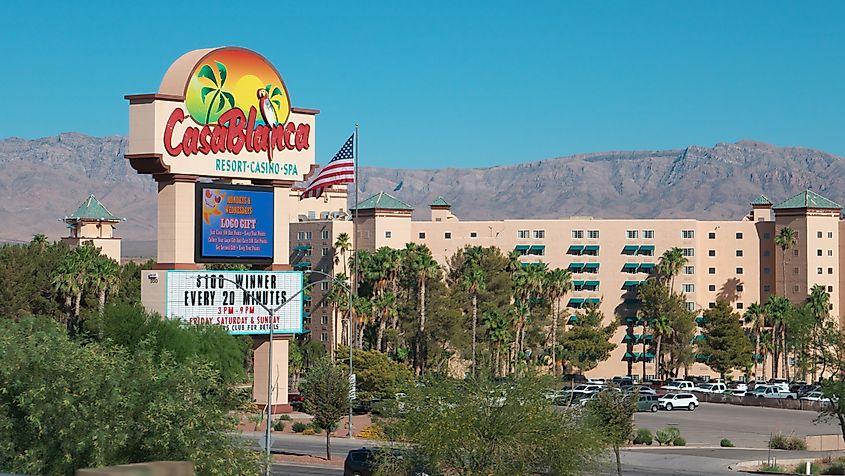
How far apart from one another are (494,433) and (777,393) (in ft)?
251

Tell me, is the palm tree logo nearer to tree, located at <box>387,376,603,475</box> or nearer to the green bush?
the green bush

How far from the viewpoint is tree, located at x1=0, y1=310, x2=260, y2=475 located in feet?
100

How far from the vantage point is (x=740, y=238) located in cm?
14775

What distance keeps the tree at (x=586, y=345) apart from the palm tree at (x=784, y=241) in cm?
2009

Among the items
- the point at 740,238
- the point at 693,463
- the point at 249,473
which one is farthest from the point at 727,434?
the point at 740,238

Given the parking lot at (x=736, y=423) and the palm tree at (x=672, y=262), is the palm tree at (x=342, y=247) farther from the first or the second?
the parking lot at (x=736, y=423)

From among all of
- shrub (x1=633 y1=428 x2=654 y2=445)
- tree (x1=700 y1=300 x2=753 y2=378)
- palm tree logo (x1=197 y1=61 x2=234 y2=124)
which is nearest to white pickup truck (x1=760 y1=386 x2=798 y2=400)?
tree (x1=700 y1=300 x2=753 y2=378)

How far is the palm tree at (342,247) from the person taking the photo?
441 ft

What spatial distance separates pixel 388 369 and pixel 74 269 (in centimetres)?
3237

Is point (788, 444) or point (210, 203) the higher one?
point (210, 203)

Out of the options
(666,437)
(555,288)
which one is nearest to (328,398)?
(666,437)

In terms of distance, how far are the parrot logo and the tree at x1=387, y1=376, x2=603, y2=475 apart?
3858cm

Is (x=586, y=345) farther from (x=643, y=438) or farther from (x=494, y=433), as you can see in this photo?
(x=494, y=433)

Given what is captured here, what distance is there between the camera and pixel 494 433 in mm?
37281
